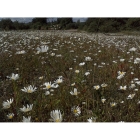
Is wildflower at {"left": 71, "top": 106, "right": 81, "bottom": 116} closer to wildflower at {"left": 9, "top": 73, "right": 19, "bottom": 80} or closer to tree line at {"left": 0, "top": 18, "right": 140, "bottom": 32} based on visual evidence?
wildflower at {"left": 9, "top": 73, "right": 19, "bottom": 80}

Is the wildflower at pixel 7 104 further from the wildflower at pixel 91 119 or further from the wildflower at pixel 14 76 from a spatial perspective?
the wildflower at pixel 91 119

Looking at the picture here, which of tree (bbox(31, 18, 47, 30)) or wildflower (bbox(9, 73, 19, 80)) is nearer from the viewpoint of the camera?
wildflower (bbox(9, 73, 19, 80))

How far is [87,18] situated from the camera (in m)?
2.08

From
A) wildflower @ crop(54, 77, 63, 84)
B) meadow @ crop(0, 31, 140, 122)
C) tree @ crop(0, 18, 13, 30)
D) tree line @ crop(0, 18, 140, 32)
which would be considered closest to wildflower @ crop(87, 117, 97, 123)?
meadow @ crop(0, 31, 140, 122)

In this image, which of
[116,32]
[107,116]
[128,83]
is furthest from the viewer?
[116,32]

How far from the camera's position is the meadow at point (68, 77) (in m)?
1.84

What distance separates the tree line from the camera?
2.09 m

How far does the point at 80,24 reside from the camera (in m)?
2.14

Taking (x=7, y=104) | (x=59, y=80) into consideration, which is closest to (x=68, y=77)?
(x=59, y=80)

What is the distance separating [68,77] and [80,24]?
479 millimetres

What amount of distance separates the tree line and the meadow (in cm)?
6
